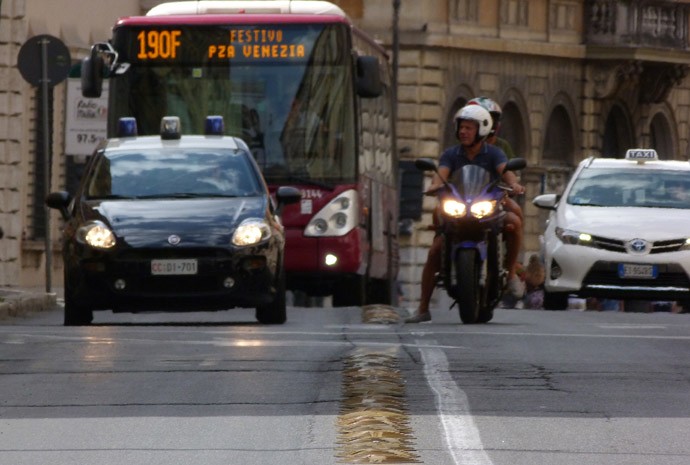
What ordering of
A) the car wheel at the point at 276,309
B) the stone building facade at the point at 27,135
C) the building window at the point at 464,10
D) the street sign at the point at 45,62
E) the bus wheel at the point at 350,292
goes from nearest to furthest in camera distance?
the car wheel at the point at 276,309
the bus wheel at the point at 350,292
the street sign at the point at 45,62
the stone building facade at the point at 27,135
the building window at the point at 464,10

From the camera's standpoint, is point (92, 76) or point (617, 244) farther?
point (92, 76)

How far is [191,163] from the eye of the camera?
19375 mm

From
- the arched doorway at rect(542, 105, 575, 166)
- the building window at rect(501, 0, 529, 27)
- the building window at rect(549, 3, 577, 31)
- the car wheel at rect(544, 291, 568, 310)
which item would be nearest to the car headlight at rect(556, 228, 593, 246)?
the car wheel at rect(544, 291, 568, 310)

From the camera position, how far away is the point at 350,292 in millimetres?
23875

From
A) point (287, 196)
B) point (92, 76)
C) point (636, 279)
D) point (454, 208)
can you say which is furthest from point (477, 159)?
point (92, 76)

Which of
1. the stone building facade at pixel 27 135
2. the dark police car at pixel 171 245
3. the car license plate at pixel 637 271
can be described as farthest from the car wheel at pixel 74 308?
the stone building facade at pixel 27 135

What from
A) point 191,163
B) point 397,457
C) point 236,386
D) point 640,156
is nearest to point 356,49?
point 640,156

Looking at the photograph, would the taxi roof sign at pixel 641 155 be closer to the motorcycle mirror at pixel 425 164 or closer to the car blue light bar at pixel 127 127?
the car blue light bar at pixel 127 127

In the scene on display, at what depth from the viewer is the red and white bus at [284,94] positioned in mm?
23156

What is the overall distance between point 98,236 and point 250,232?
1.12 metres

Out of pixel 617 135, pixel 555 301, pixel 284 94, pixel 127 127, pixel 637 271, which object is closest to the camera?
pixel 127 127

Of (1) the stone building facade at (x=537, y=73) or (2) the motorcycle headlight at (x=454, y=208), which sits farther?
(1) the stone building facade at (x=537, y=73)

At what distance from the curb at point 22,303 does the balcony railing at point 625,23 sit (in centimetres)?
2603

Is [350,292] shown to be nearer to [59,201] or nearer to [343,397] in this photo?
[59,201]
